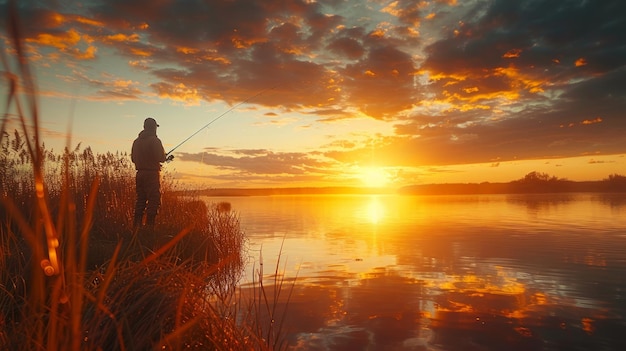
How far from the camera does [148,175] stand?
478 inches

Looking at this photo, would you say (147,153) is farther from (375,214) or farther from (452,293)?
(375,214)

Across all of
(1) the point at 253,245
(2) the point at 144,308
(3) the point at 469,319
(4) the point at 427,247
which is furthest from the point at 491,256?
(2) the point at 144,308

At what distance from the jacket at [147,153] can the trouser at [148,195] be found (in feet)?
0.69

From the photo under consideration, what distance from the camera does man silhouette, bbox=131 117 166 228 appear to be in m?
12.0

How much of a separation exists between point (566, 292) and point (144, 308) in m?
8.50

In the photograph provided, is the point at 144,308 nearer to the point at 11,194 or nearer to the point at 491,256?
the point at 11,194

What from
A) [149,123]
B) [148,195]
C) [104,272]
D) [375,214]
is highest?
[149,123]

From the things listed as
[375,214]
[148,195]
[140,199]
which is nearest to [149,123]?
[148,195]

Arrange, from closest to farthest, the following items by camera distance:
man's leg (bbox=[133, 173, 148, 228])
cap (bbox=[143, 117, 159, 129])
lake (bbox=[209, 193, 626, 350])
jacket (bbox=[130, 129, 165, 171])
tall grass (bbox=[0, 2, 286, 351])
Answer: tall grass (bbox=[0, 2, 286, 351])
lake (bbox=[209, 193, 626, 350])
man's leg (bbox=[133, 173, 148, 228])
jacket (bbox=[130, 129, 165, 171])
cap (bbox=[143, 117, 159, 129])

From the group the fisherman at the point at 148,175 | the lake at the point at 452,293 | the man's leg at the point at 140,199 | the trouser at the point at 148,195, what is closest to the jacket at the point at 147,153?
the fisherman at the point at 148,175

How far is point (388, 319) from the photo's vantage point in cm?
729

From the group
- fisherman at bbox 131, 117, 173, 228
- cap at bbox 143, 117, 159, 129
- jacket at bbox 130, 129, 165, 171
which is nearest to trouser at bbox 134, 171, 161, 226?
fisherman at bbox 131, 117, 173, 228

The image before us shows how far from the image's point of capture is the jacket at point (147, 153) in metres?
12.1

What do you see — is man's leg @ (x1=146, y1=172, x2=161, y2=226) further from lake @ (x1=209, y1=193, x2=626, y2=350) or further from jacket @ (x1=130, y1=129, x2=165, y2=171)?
lake @ (x1=209, y1=193, x2=626, y2=350)
